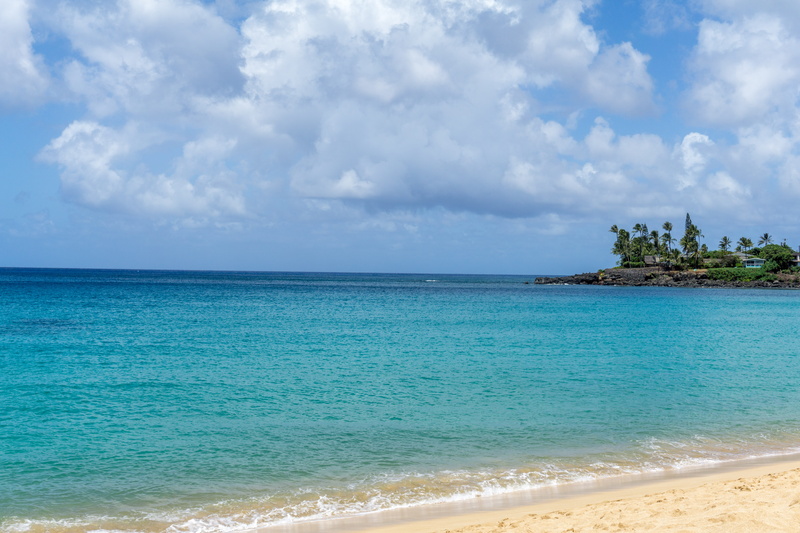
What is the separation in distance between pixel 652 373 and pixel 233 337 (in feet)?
81.2

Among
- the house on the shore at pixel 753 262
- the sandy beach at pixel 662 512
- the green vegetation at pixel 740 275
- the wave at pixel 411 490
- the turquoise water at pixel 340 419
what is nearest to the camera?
the sandy beach at pixel 662 512

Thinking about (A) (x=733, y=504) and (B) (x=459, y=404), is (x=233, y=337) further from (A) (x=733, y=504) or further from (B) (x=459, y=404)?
(A) (x=733, y=504)

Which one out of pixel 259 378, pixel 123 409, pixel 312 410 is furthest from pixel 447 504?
pixel 259 378

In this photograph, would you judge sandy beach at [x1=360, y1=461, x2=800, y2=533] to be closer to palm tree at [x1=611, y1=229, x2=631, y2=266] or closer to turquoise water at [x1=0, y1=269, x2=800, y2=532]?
turquoise water at [x1=0, y1=269, x2=800, y2=532]

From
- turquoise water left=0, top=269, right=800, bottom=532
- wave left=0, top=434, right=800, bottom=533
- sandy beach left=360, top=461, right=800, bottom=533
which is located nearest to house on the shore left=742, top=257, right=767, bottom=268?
turquoise water left=0, top=269, right=800, bottom=532

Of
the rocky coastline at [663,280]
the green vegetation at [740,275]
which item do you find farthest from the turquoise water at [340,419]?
the green vegetation at [740,275]

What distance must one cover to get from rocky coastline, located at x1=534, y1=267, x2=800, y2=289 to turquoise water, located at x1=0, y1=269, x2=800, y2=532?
105 meters

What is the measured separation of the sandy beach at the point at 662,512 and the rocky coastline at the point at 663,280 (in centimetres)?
13236

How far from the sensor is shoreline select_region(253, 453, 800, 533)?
963 centimetres

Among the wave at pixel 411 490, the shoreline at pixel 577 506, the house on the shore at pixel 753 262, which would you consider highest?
the house on the shore at pixel 753 262

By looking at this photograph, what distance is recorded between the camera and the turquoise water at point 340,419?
40.0ft

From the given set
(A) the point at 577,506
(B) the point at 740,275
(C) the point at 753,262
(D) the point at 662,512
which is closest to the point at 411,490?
(A) the point at 577,506

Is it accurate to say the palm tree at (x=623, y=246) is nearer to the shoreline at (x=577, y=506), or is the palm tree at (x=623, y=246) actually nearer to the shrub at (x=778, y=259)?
the shrub at (x=778, y=259)

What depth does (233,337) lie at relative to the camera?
124ft
